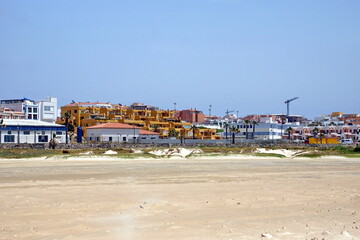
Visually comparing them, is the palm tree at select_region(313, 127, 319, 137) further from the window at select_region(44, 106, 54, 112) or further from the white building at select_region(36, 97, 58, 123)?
the window at select_region(44, 106, 54, 112)

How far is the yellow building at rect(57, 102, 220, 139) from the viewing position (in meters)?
114

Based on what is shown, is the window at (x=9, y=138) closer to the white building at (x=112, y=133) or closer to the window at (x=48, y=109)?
the white building at (x=112, y=133)

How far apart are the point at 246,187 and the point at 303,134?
12207 centimetres

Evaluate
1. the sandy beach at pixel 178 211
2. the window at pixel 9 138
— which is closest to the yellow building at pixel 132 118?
the window at pixel 9 138

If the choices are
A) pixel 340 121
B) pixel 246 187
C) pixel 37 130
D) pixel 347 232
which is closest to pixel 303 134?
pixel 340 121

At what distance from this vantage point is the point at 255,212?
1334 cm

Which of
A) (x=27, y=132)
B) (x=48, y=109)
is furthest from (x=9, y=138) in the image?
(x=48, y=109)

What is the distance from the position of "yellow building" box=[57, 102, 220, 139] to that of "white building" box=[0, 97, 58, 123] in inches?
139

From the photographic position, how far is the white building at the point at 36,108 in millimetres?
108438

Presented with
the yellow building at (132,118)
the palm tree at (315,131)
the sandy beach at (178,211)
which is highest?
the yellow building at (132,118)

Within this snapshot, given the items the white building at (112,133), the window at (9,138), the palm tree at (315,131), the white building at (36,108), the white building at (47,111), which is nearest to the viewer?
the window at (9,138)

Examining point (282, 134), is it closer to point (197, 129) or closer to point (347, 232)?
point (197, 129)

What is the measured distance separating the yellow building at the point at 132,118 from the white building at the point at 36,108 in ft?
11.6

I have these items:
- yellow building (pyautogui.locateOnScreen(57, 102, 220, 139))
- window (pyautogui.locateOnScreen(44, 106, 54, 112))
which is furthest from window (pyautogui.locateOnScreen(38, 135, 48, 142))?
window (pyautogui.locateOnScreen(44, 106, 54, 112))
